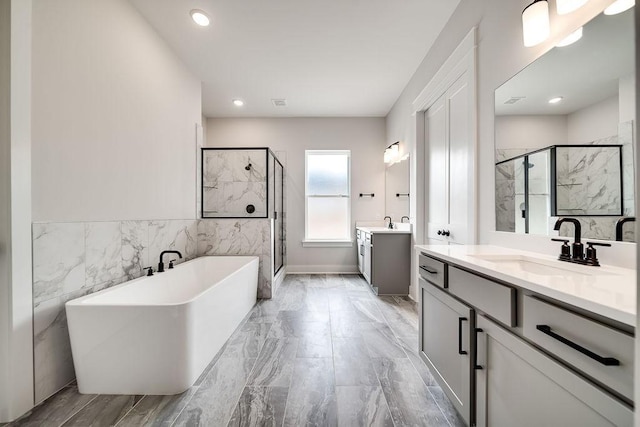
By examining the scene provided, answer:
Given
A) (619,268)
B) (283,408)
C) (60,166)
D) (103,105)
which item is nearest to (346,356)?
(283,408)

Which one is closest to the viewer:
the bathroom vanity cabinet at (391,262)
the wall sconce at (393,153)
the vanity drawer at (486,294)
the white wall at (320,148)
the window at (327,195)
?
the vanity drawer at (486,294)

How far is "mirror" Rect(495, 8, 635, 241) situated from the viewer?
1.05 m

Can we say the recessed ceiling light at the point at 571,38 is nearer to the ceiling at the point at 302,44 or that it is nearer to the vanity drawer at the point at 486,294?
the vanity drawer at the point at 486,294

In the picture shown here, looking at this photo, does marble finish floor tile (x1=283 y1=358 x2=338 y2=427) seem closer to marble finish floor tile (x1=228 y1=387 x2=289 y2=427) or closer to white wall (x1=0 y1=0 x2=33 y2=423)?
marble finish floor tile (x1=228 y1=387 x2=289 y2=427)

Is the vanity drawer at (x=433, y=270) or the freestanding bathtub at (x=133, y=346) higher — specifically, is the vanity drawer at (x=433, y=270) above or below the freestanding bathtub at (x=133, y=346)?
above

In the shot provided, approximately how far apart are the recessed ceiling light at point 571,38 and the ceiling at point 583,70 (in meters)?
0.02

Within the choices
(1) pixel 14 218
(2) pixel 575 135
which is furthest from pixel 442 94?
(1) pixel 14 218

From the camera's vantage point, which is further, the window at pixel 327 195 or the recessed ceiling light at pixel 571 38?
the window at pixel 327 195

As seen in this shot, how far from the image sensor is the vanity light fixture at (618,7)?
1.01 meters

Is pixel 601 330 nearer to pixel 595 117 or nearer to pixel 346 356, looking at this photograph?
pixel 595 117

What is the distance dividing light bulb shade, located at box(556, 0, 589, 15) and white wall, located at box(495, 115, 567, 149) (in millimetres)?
442

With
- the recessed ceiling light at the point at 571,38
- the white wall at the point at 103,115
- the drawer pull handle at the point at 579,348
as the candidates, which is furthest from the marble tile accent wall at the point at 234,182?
the drawer pull handle at the point at 579,348

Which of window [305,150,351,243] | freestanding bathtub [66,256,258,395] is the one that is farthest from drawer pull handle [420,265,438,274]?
window [305,150,351,243]

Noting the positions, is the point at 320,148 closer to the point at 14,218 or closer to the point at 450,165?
the point at 450,165
